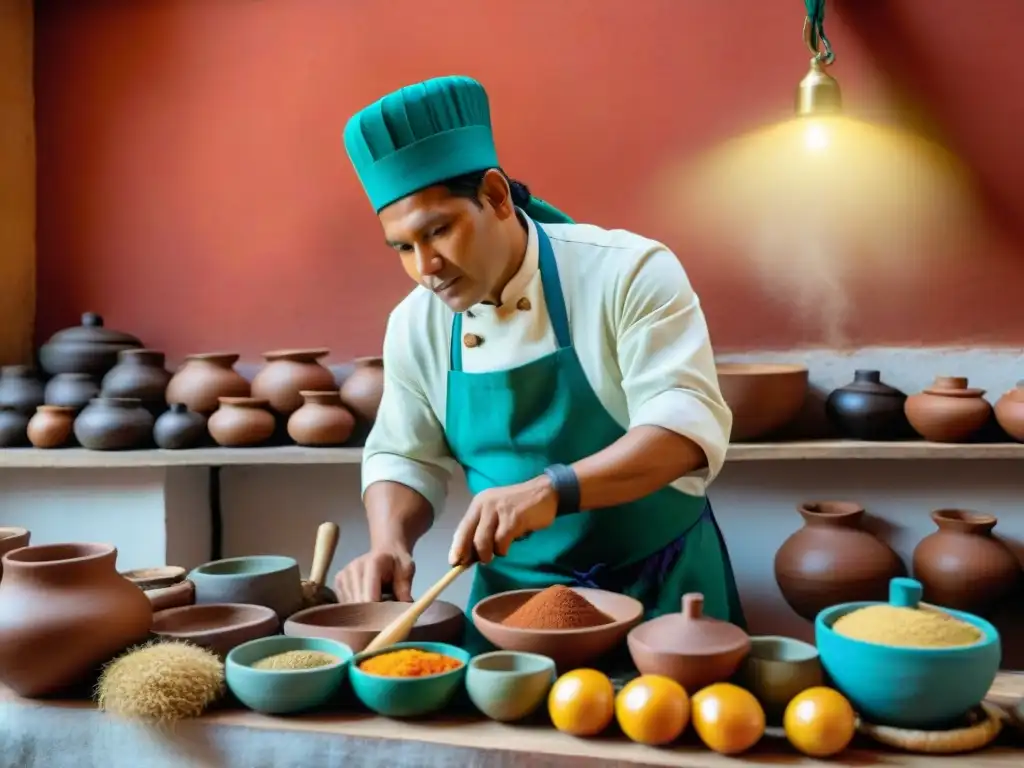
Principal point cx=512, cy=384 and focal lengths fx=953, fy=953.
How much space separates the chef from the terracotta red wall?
65.1 inches

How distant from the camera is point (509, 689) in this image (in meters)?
1.32

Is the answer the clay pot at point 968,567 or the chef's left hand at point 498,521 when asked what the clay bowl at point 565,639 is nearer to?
the chef's left hand at point 498,521

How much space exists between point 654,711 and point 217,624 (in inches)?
32.0

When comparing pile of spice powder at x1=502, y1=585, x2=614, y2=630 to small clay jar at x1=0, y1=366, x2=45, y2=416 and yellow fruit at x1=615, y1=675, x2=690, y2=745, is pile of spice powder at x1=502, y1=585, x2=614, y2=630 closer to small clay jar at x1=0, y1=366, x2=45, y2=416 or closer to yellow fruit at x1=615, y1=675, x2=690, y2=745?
yellow fruit at x1=615, y1=675, x2=690, y2=745

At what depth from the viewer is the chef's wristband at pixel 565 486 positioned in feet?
5.58

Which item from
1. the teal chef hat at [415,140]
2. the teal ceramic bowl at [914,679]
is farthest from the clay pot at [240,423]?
the teal ceramic bowl at [914,679]

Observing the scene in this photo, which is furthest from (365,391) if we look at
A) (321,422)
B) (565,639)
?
(565,639)

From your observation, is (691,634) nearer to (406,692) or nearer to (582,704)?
(582,704)

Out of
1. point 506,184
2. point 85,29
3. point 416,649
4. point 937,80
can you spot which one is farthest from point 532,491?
point 85,29

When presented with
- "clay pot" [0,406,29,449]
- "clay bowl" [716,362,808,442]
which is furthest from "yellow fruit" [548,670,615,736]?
"clay pot" [0,406,29,449]

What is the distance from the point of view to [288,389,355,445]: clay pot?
3.48m

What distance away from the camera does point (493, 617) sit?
61.9 inches

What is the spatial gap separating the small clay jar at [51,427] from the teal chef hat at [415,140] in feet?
7.27

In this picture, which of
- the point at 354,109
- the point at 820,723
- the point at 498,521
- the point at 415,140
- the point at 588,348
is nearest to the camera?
the point at 820,723
